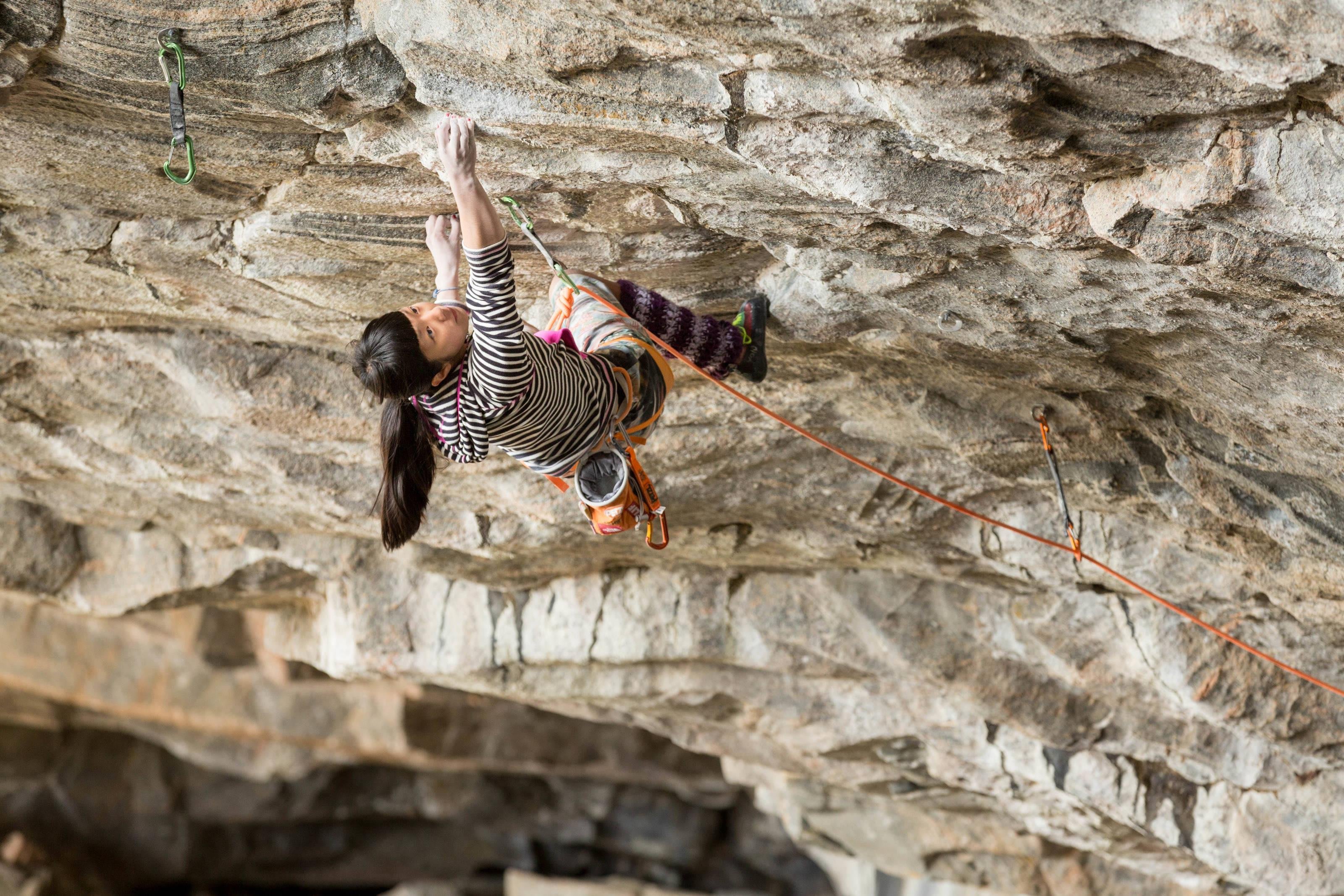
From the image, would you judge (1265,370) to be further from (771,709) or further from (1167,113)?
(771,709)

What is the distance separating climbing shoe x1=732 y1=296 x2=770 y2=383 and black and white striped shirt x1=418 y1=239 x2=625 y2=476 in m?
0.46

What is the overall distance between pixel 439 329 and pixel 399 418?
0.92 feet

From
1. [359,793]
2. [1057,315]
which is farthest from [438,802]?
[1057,315]

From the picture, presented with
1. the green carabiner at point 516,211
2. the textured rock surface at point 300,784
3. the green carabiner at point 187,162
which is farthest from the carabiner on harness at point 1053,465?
the textured rock surface at point 300,784

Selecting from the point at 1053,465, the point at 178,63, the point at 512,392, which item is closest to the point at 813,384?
the point at 1053,465

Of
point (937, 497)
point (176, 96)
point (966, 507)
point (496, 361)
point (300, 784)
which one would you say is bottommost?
point (300, 784)

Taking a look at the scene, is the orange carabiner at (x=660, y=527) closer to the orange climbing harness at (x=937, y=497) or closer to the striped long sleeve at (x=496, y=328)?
the orange climbing harness at (x=937, y=497)

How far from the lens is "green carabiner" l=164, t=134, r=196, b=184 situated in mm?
2705

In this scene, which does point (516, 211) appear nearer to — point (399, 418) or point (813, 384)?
point (399, 418)

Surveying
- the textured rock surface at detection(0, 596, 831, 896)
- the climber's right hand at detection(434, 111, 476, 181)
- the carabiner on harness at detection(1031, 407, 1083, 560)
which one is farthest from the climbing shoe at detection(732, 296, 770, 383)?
the textured rock surface at detection(0, 596, 831, 896)

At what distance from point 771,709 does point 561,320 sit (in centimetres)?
288

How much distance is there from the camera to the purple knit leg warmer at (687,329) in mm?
3197

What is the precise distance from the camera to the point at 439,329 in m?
2.61

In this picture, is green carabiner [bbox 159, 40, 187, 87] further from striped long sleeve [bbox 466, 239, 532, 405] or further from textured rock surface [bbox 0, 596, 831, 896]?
textured rock surface [bbox 0, 596, 831, 896]
